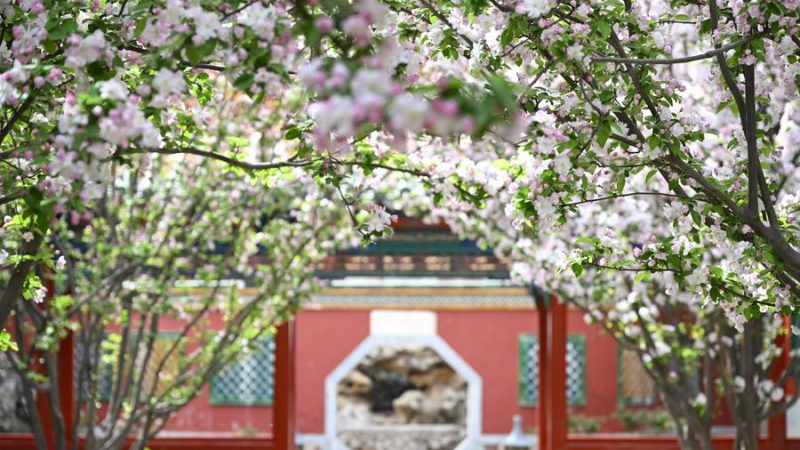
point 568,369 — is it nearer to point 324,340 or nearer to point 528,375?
point 528,375

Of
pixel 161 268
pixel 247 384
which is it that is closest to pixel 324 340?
pixel 247 384

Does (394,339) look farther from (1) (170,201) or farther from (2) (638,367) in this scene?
(1) (170,201)

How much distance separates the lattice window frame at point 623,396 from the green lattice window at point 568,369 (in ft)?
1.30

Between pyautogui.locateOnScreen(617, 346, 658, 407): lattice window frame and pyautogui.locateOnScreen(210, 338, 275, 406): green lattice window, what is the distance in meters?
3.95

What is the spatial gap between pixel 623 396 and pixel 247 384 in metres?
4.28

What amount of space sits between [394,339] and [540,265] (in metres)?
7.21

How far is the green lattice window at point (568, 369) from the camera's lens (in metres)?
13.0

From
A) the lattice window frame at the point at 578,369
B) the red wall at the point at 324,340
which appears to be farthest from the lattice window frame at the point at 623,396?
the red wall at the point at 324,340

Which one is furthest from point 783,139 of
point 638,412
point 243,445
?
point 638,412

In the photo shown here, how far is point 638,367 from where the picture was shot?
12953 mm

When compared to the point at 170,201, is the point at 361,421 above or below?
below

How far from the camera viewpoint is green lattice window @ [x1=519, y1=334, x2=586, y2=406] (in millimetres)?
13023

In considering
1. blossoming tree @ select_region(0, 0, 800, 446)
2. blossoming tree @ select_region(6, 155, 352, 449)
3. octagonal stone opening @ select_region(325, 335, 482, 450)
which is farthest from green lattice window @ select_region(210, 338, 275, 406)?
blossoming tree @ select_region(0, 0, 800, 446)

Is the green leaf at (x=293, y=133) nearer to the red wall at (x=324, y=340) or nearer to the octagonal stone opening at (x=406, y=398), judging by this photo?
the red wall at (x=324, y=340)
